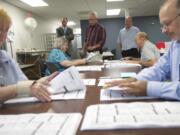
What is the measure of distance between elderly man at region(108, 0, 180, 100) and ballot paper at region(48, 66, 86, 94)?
18cm

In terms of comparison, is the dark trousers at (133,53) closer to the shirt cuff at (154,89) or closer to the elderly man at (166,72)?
the elderly man at (166,72)

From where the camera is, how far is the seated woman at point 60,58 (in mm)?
3063

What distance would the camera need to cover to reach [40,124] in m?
0.74

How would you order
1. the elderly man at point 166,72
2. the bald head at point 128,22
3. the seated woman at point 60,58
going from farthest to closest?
the bald head at point 128,22 < the seated woman at point 60,58 < the elderly man at point 166,72

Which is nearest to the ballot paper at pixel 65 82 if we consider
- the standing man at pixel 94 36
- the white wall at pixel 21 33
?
the standing man at pixel 94 36

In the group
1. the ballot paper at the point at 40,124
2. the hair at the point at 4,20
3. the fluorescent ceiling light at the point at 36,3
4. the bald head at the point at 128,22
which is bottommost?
the ballot paper at the point at 40,124

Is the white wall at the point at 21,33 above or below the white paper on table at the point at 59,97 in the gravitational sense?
above

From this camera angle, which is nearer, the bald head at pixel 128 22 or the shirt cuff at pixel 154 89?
the shirt cuff at pixel 154 89

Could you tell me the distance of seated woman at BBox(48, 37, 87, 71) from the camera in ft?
10.0

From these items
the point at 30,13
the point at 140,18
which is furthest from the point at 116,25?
the point at 30,13

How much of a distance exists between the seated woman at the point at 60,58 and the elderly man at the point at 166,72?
1.60 metres

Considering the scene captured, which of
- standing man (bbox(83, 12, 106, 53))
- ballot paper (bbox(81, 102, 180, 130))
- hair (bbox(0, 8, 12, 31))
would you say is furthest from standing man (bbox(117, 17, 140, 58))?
ballot paper (bbox(81, 102, 180, 130))

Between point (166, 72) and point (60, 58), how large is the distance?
193 centimetres

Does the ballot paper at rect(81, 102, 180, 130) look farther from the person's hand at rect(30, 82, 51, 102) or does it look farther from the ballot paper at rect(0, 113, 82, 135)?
the person's hand at rect(30, 82, 51, 102)
